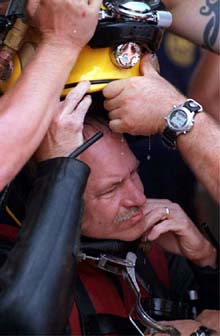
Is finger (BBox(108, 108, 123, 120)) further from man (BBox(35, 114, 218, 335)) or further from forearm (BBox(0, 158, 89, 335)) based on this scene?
forearm (BBox(0, 158, 89, 335))

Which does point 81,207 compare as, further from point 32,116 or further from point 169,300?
point 169,300

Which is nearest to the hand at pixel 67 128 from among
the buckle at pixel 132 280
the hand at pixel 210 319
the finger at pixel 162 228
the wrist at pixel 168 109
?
the wrist at pixel 168 109

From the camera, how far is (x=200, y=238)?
2.75 m

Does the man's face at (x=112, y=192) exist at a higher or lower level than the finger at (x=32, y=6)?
lower

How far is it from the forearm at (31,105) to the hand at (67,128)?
0.27ft

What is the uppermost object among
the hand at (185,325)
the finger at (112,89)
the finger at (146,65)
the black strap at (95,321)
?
the finger at (146,65)

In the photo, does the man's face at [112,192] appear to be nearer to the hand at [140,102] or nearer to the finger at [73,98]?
the hand at [140,102]

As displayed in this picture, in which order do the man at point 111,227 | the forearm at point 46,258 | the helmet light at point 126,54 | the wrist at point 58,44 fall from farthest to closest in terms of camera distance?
the man at point 111,227
the helmet light at point 126,54
the wrist at point 58,44
the forearm at point 46,258

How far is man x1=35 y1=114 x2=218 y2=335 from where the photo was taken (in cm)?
249

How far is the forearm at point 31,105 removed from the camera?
7.05 ft

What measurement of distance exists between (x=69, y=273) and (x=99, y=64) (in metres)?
0.56

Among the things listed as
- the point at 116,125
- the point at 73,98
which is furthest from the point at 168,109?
the point at 73,98

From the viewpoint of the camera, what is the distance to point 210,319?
2613mm

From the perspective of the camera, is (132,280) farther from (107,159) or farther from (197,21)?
(197,21)
